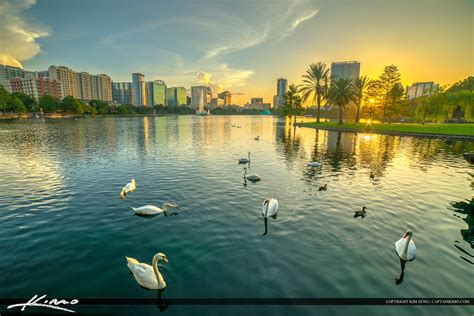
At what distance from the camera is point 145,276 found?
24.9 ft

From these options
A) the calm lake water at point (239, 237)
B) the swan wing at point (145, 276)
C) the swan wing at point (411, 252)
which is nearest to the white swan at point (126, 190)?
the calm lake water at point (239, 237)

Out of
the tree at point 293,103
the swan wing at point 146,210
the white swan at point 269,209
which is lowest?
the swan wing at point 146,210

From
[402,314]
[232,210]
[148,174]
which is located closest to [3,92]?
Result: [148,174]

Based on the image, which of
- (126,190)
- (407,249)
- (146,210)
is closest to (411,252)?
(407,249)

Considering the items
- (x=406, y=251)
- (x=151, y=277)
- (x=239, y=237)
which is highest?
(x=406, y=251)

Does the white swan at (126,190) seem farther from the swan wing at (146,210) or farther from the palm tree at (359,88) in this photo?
the palm tree at (359,88)

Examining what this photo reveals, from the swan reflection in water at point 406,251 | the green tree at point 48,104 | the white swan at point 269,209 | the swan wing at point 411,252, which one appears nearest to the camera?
the swan reflection in water at point 406,251

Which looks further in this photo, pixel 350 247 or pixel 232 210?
pixel 232 210

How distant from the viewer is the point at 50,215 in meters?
13.0

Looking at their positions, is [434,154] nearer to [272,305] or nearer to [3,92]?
[272,305]

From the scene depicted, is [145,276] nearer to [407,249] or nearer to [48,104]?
[407,249]

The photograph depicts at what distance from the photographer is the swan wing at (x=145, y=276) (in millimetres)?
7574

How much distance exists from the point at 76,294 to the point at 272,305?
6.29 m

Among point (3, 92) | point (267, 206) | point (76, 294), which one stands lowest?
point (76, 294)
